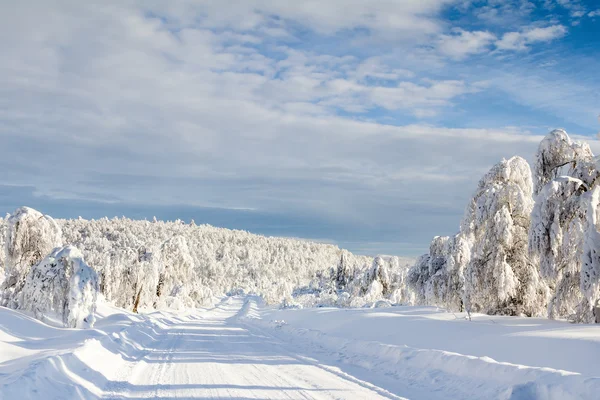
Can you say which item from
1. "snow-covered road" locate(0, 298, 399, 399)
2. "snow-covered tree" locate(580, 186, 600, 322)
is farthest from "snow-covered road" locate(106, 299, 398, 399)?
"snow-covered tree" locate(580, 186, 600, 322)

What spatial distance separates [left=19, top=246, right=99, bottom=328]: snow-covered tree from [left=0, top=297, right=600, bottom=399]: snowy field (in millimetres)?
3360

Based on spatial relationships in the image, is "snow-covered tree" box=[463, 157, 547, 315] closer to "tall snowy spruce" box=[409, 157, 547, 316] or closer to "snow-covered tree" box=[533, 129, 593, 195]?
"tall snowy spruce" box=[409, 157, 547, 316]

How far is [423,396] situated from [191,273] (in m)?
46.8

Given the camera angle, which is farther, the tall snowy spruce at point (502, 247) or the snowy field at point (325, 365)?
the tall snowy spruce at point (502, 247)

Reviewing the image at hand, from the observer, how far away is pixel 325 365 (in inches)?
485

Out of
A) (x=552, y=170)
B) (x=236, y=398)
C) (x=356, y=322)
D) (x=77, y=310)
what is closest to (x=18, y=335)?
(x=77, y=310)

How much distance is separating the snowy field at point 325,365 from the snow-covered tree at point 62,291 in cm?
336

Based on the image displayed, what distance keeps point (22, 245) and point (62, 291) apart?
5162 millimetres

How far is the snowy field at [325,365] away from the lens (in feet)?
28.2

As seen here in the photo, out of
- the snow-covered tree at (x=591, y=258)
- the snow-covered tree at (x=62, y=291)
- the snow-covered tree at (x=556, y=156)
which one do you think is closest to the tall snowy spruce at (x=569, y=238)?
the snow-covered tree at (x=591, y=258)

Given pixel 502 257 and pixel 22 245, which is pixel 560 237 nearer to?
pixel 502 257

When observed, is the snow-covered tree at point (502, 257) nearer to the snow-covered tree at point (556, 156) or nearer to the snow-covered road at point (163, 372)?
the snow-covered tree at point (556, 156)

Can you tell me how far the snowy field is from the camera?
861 centimetres

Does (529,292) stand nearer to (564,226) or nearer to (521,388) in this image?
(564,226)
